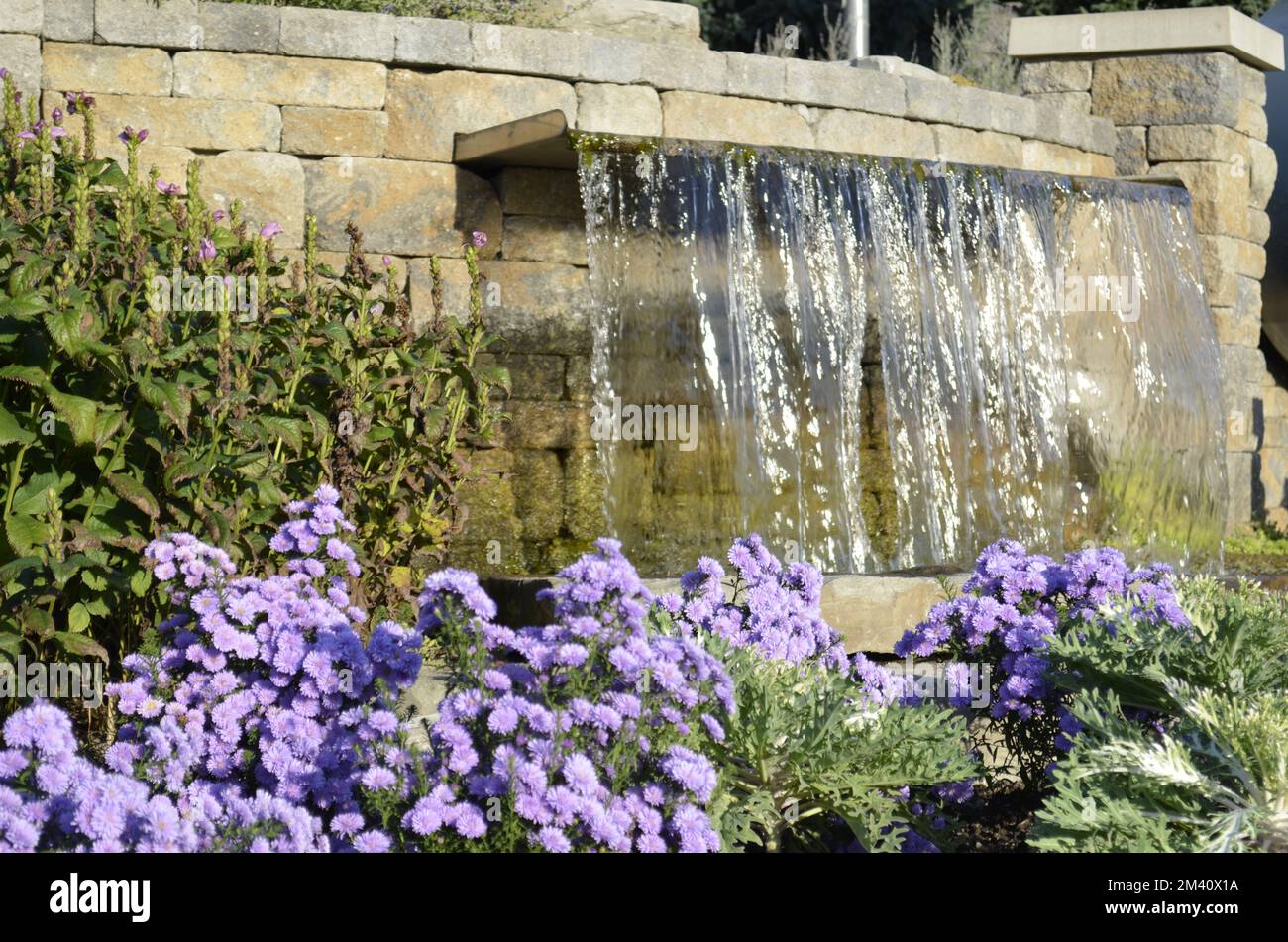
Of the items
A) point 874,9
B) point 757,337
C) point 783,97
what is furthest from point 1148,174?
point 874,9

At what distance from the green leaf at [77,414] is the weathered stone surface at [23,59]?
1.89m

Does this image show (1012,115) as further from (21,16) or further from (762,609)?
(762,609)

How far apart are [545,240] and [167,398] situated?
101 inches

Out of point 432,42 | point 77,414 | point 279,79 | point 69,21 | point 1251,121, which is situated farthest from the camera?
point 1251,121

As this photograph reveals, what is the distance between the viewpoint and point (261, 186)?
5.29m

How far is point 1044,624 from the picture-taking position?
125 inches

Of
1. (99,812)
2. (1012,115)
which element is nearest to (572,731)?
(99,812)

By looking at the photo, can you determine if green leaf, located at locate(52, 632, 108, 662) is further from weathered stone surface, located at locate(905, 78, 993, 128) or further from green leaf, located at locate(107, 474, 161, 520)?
weathered stone surface, located at locate(905, 78, 993, 128)

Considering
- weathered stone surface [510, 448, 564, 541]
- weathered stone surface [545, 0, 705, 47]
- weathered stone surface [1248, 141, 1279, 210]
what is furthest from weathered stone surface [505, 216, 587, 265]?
weathered stone surface [1248, 141, 1279, 210]

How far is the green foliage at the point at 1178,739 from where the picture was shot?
237cm

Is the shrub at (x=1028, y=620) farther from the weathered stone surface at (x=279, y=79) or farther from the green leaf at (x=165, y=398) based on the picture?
the weathered stone surface at (x=279, y=79)

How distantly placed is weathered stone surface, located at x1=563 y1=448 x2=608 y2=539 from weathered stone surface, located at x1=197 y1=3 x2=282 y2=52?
189 cm
